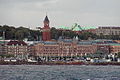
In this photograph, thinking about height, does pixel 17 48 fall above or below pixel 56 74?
above

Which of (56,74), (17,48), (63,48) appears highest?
(17,48)

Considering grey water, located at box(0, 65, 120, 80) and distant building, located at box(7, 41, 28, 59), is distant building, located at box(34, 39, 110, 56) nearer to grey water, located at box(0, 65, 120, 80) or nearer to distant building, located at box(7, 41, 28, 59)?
distant building, located at box(7, 41, 28, 59)

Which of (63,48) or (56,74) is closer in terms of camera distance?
(56,74)

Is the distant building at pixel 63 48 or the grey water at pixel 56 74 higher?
the distant building at pixel 63 48

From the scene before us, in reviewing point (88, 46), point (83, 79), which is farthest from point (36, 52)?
point (83, 79)

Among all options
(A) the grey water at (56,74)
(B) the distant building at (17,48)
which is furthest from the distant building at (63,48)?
(A) the grey water at (56,74)

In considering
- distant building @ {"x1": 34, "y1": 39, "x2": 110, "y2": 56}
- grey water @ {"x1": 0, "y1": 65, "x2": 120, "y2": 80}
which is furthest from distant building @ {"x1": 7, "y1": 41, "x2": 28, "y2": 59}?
grey water @ {"x1": 0, "y1": 65, "x2": 120, "y2": 80}

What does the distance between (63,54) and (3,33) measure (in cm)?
2202

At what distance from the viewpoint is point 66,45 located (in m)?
196

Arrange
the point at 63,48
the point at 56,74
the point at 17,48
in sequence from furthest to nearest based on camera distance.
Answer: the point at 63,48
the point at 17,48
the point at 56,74

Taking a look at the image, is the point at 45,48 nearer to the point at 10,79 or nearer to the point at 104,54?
the point at 104,54

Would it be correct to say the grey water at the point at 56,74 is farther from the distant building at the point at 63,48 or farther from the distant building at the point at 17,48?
the distant building at the point at 63,48

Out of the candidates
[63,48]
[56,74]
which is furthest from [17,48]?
[56,74]

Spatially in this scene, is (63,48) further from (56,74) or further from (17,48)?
(56,74)
